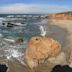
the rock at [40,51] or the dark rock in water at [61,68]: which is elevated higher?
the rock at [40,51]

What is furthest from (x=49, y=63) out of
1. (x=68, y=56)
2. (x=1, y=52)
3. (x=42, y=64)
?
(x=1, y=52)

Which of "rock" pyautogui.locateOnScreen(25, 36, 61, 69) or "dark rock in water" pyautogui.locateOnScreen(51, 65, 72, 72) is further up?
"rock" pyautogui.locateOnScreen(25, 36, 61, 69)

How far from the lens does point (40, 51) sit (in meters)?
13.6

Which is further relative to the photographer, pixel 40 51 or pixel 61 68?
pixel 40 51

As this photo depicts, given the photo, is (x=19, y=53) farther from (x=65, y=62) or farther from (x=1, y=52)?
(x=65, y=62)

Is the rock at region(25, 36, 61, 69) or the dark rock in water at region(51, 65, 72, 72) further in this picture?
the rock at region(25, 36, 61, 69)

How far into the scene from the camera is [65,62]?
43.7ft

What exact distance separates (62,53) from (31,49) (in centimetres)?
194

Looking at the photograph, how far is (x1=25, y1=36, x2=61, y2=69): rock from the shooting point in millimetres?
13312

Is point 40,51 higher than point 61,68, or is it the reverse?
point 40,51

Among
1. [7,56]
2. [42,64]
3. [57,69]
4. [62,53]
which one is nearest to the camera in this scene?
[57,69]

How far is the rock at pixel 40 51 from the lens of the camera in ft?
43.7

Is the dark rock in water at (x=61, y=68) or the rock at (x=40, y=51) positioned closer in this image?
the dark rock in water at (x=61, y=68)

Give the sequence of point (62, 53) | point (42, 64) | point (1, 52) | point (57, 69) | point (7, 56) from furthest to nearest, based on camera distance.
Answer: point (1, 52) < point (7, 56) < point (62, 53) < point (42, 64) < point (57, 69)
